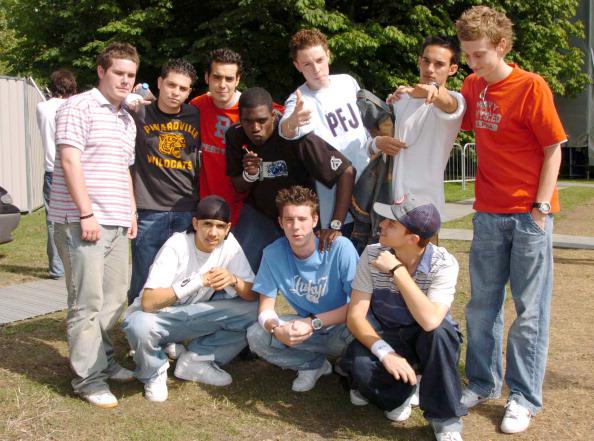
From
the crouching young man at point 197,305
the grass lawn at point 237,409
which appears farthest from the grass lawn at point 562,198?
the crouching young man at point 197,305

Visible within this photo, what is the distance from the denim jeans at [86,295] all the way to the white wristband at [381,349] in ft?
5.29

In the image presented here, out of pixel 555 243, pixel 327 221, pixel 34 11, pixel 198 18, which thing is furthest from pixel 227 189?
pixel 34 11

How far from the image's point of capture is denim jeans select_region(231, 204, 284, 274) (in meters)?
4.62

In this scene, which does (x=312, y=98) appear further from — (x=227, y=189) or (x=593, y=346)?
(x=593, y=346)

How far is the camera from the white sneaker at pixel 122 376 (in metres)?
4.28

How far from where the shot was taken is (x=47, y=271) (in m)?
7.76

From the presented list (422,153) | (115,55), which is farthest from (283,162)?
(115,55)

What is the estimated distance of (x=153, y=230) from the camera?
4609mm

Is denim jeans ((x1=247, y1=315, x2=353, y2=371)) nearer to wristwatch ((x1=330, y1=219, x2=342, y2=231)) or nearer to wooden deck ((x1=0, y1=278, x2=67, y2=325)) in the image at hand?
wristwatch ((x1=330, y1=219, x2=342, y2=231))

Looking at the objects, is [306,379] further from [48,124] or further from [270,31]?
[270,31]

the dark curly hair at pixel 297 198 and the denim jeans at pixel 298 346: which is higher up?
the dark curly hair at pixel 297 198

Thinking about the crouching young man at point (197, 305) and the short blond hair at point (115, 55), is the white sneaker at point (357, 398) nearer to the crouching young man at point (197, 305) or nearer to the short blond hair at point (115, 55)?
the crouching young man at point (197, 305)

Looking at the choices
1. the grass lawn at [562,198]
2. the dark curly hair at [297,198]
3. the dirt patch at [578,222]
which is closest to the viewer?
the dark curly hair at [297,198]

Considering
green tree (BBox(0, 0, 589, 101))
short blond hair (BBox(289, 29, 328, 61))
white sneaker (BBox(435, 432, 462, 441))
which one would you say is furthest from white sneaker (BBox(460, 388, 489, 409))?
green tree (BBox(0, 0, 589, 101))
